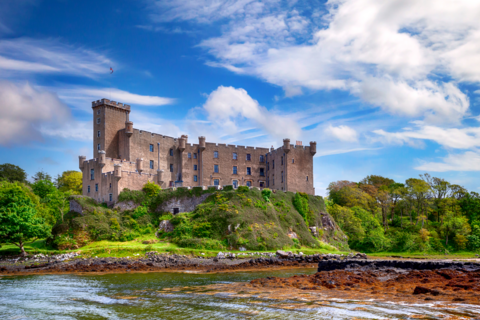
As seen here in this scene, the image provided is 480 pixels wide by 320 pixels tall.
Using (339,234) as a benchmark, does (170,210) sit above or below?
above

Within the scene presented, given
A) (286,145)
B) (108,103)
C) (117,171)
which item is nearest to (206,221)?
(117,171)

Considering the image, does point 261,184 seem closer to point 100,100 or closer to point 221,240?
point 221,240

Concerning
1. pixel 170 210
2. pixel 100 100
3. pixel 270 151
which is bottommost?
pixel 170 210

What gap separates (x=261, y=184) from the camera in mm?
64875

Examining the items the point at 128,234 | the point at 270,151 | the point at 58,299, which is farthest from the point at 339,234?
the point at 58,299

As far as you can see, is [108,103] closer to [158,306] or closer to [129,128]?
[129,128]

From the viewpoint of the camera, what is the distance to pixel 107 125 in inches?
2148

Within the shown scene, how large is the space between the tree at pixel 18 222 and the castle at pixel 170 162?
34.4 feet

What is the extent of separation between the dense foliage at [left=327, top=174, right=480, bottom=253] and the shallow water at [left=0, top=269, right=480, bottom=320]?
134 ft

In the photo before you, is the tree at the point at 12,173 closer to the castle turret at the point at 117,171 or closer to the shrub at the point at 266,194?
the castle turret at the point at 117,171

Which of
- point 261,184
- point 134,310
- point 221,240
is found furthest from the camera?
point 261,184

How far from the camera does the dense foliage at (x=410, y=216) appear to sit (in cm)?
5581

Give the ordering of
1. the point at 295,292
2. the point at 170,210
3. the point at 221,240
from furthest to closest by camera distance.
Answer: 1. the point at 170,210
2. the point at 221,240
3. the point at 295,292

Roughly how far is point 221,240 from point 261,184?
23293 millimetres
